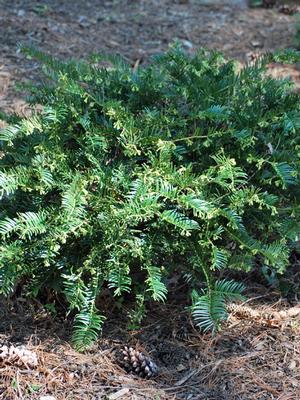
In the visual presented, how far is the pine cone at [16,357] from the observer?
2.48 metres

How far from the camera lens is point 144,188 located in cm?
243

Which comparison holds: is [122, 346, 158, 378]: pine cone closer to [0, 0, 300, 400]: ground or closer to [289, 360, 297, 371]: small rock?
[0, 0, 300, 400]: ground

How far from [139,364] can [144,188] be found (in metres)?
0.70

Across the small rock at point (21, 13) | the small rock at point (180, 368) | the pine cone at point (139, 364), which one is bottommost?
the small rock at point (180, 368)

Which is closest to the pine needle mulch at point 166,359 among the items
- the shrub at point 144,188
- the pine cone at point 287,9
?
the shrub at point 144,188

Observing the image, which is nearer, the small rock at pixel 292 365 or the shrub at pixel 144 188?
the shrub at pixel 144 188

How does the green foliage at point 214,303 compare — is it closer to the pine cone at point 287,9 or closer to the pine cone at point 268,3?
the pine cone at point 287,9

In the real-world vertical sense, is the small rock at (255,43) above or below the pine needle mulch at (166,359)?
above

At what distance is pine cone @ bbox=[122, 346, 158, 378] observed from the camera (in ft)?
8.26

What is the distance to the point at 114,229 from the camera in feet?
7.89

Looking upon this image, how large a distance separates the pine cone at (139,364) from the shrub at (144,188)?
204 millimetres

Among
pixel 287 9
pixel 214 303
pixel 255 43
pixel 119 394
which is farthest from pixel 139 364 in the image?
pixel 287 9

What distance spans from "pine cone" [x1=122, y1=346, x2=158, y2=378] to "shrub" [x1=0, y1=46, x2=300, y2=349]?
0.20m

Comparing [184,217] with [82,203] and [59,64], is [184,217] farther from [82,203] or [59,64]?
[59,64]
